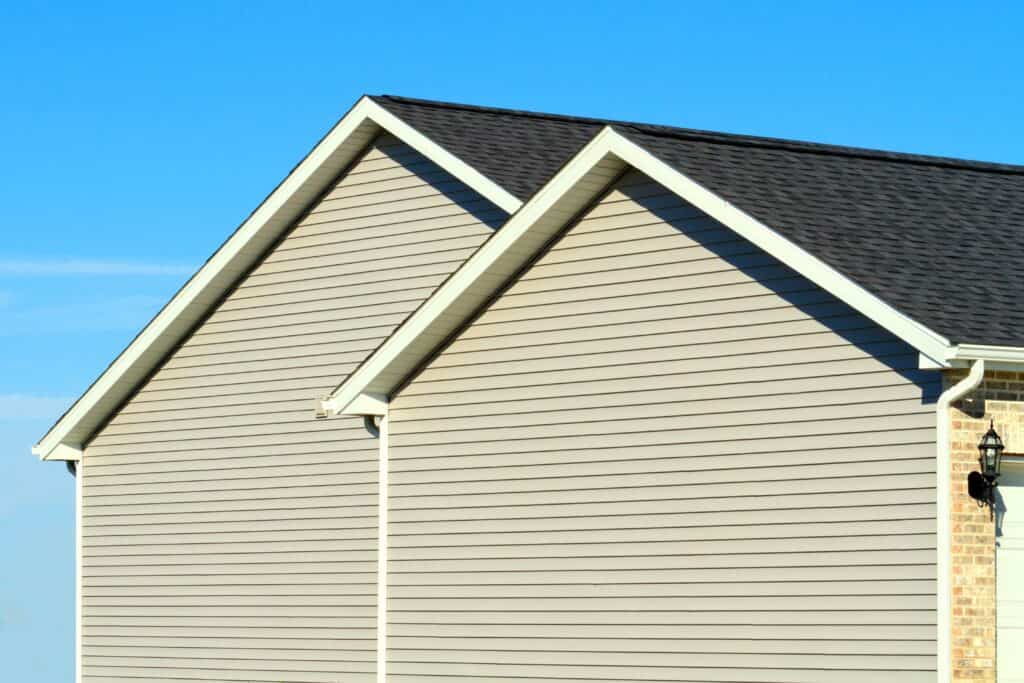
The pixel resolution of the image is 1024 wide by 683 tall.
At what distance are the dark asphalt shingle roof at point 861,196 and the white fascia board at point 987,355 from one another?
12 centimetres

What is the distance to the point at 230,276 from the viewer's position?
23.6 meters

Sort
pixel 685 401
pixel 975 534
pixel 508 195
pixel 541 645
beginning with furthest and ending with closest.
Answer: pixel 508 195 → pixel 541 645 → pixel 685 401 → pixel 975 534

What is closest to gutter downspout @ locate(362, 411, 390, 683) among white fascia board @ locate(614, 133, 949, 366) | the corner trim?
the corner trim

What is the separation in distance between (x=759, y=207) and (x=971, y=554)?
3.56 m

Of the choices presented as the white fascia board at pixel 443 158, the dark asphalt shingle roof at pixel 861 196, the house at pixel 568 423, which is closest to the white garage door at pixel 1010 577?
A: the house at pixel 568 423

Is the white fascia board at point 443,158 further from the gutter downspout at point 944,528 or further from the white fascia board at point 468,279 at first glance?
the gutter downspout at point 944,528

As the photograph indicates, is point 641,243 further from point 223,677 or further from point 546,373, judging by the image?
point 223,677

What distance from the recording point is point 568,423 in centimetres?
1844

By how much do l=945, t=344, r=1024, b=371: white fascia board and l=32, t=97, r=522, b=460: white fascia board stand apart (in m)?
6.34

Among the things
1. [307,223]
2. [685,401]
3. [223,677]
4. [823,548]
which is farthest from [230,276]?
[823,548]

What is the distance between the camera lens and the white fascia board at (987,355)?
48.1ft

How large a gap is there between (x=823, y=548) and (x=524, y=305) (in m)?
4.23

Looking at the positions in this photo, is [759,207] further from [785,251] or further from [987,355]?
[987,355]

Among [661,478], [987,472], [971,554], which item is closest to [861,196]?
[661,478]
